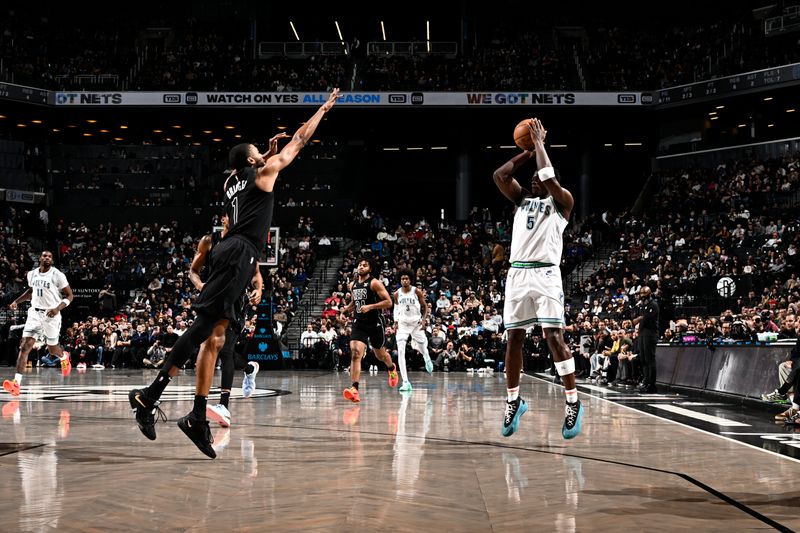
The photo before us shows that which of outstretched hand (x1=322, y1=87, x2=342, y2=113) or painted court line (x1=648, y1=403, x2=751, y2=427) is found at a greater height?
outstretched hand (x1=322, y1=87, x2=342, y2=113)

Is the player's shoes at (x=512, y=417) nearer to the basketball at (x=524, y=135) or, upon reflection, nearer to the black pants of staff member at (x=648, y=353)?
the basketball at (x=524, y=135)

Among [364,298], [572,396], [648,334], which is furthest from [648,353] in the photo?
[572,396]

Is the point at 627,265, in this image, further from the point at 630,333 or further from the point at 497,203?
the point at 497,203

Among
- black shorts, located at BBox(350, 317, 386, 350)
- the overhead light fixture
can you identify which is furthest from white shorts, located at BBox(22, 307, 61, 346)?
the overhead light fixture

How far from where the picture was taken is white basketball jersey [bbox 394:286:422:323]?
1555 centimetres

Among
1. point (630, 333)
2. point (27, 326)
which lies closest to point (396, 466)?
point (27, 326)

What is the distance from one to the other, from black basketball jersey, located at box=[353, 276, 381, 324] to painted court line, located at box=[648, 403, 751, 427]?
166 inches

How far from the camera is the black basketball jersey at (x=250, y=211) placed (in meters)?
6.36

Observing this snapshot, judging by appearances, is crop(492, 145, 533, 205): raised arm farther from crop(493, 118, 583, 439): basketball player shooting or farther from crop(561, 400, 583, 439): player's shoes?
crop(561, 400, 583, 439): player's shoes

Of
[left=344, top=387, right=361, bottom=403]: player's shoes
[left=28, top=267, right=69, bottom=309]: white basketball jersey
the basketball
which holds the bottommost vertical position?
[left=344, top=387, right=361, bottom=403]: player's shoes

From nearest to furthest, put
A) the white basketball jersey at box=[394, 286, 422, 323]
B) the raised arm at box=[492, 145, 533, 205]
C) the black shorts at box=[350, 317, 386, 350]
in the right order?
the raised arm at box=[492, 145, 533, 205], the black shorts at box=[350, 317, 386, 350], the white basketball jersey at box=[394, 286, 422, 323]

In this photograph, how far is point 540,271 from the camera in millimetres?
7055

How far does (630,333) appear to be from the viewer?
19406 millimetres

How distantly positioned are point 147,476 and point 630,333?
15798 millimetres
